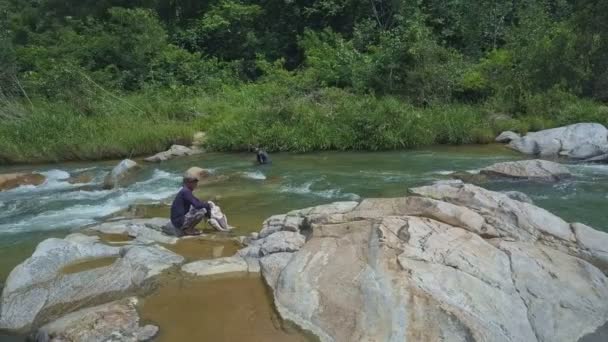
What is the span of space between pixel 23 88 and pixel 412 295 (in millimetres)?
22564

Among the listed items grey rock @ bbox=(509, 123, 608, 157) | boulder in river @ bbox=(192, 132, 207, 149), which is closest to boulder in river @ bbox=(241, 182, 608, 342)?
grey rock @ bbox=(509, 123, 608, 157)

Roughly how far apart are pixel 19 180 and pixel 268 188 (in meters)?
6.86

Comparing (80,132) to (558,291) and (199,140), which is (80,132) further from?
(558,291)

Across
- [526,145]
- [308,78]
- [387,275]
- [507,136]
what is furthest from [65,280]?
[308,78]

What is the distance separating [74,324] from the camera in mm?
6086

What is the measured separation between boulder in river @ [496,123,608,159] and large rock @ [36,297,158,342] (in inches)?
531

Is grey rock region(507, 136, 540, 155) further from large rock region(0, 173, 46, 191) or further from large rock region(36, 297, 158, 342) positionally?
large rock region(36, 297, 158, 342)

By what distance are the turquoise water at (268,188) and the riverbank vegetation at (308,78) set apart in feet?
4.11

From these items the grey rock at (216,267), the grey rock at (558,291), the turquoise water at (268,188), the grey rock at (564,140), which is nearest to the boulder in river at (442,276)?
the grey rock at (558,291)

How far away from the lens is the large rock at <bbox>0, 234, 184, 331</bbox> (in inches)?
267

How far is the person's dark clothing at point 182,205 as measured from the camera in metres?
9.42

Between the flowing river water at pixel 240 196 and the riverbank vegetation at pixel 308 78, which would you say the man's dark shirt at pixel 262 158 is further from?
the riverbank vegetation at pixel 308 78

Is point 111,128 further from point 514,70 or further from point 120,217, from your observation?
point 514,70

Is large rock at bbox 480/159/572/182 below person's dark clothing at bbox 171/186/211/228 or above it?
below
